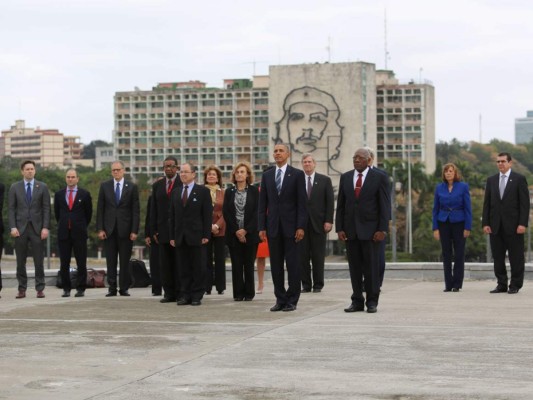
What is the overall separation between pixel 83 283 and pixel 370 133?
16496 centimetres

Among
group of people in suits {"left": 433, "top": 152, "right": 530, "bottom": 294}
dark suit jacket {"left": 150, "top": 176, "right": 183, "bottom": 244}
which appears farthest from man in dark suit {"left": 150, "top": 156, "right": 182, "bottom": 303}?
group of people in suits {"left": 433, "top": 152, "right": 530, "bottom": 294}

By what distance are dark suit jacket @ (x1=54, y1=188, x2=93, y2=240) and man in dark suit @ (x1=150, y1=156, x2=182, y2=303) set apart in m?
1.19

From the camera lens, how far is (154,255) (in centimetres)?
1922

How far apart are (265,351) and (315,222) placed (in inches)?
315

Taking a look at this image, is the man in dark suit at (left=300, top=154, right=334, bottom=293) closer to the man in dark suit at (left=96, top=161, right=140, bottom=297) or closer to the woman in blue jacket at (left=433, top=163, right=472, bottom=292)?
the woman in blue jacket at (left=433, top=163, right=472, bottom=292)

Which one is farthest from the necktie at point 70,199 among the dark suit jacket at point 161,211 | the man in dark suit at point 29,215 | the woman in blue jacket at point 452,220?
the woman in blue jacket at point 452,220

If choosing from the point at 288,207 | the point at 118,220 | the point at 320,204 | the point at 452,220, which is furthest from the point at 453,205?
the point at 118,220

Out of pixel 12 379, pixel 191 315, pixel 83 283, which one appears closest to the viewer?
pixel 12 379

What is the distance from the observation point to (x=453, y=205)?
18.3m

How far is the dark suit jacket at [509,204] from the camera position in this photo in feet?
58.4

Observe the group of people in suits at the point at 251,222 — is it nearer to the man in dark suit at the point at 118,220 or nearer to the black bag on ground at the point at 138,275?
the man in dark suit at the point at 118,220

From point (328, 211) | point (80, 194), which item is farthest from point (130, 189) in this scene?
point (328, 211)

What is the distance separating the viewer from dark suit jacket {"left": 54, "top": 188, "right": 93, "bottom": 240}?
18.3 meters

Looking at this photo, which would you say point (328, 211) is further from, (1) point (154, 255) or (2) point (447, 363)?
(2) point (447, 363)
